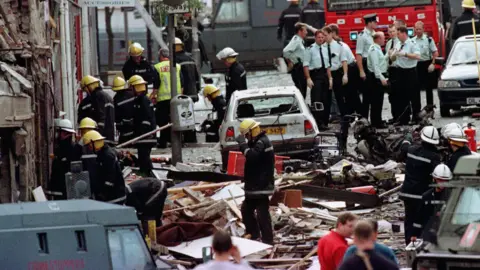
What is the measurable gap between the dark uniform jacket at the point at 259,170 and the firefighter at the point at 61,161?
203 cm

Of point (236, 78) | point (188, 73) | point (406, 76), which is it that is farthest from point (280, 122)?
point (406, 76)

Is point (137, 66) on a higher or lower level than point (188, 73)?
higher

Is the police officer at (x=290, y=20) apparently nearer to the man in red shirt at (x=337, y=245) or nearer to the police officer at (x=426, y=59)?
the police officer at (x=426, y=59)

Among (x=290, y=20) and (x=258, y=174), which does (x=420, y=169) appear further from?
(x=290, y=20)

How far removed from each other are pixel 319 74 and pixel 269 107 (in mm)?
4145

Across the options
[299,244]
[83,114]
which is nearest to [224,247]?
[299,244]

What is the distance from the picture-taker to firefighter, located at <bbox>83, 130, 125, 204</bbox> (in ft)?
59.3

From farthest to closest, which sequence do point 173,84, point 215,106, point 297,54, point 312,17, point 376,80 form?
point 312,17 < point 297,54 < point 376,80 < point 215,106 < point 173,84

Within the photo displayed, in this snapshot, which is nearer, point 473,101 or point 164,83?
point 164,83

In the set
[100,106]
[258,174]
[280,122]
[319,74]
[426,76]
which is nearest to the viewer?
[258,174]

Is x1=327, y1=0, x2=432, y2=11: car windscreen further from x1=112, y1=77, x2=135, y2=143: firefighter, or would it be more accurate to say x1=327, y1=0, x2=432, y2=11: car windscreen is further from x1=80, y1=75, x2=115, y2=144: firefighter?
x1=80, y1=75, x2=115, y2=144: firefighter

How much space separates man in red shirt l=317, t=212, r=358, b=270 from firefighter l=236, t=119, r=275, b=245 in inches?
204

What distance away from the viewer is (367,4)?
35.9m

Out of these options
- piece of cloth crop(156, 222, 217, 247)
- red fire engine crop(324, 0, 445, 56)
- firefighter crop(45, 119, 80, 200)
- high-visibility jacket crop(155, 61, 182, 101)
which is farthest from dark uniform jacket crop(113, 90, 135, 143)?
red fire engine crop(324, 0, 445, 56)
